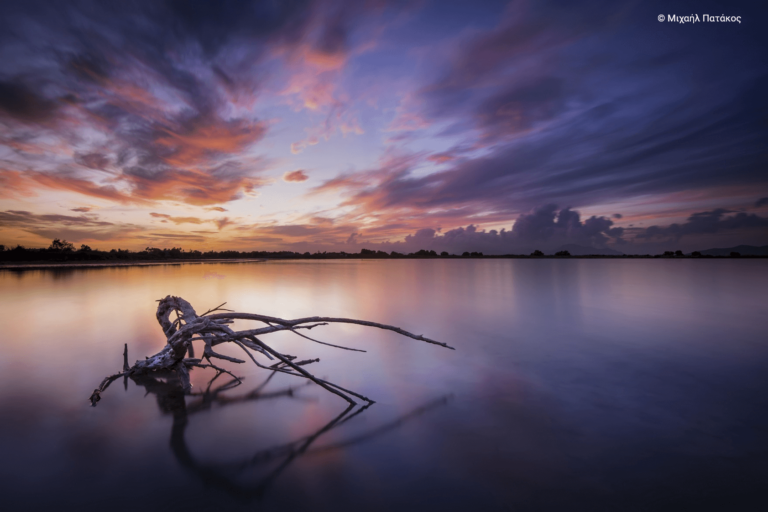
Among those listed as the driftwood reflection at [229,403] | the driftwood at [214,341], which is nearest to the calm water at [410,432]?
the driftwood reflection at [229,403]

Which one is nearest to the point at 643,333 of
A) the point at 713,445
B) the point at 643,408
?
the point at 643,408

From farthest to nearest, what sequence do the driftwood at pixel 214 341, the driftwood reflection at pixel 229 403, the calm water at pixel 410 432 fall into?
1. the driftwood at pixel 214 341
2. the driftwood reflection at pixel 229 403
3. the calm water at pixel 410 432

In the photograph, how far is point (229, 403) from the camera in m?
5.64

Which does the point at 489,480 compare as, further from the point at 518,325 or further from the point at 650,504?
the point at 518,325

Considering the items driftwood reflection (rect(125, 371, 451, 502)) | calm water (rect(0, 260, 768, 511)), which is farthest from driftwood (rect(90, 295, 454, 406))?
calm water (rect(0, 260, 768, 511))

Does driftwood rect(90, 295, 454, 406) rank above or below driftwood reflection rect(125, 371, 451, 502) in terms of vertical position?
above

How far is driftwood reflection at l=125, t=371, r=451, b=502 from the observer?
374 centimetres

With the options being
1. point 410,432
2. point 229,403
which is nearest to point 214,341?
point 229,403

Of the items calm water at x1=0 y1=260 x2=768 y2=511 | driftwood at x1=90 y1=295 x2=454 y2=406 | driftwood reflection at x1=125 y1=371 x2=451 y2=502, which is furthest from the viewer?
driftwood at x1=90 y1=295 x2=454 y2=406

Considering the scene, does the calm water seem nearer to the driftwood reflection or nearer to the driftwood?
the driftwood reflection

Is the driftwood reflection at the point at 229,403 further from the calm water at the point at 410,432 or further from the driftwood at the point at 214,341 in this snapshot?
the driftwood at the point at 214,341

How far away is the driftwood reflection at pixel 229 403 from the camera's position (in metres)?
3.74

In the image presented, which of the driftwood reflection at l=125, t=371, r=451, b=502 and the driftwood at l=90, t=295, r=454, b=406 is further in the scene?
the driftwood at l=90, t=295, r=454, b=406

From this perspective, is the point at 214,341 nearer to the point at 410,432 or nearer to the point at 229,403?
the point at 229,403
